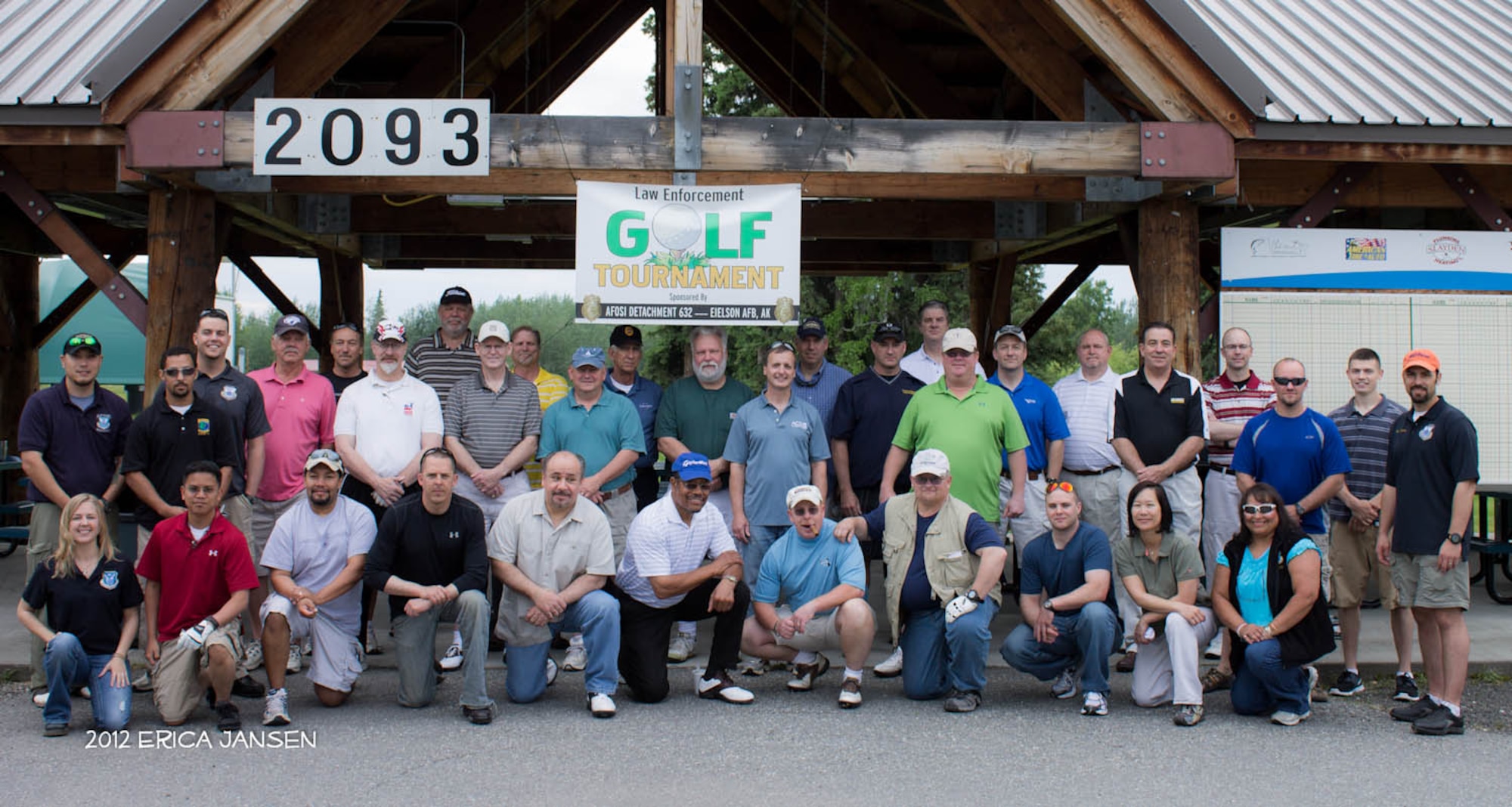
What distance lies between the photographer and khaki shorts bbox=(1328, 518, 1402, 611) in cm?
656

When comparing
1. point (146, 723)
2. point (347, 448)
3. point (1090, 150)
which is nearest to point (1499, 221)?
point (1090, 150)

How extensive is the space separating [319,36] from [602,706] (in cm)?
451

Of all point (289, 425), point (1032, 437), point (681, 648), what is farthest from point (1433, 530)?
point (289, 425)

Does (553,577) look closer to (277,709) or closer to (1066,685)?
(277,709)

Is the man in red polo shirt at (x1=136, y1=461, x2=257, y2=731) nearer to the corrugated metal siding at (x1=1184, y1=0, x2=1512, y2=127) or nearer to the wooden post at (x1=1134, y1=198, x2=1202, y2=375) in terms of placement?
the wooden post at (x1=1134, y1=198, x2=1202, y2=375)

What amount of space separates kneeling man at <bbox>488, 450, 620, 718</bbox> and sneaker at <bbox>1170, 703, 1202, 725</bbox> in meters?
2.64

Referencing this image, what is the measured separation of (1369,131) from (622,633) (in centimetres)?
524

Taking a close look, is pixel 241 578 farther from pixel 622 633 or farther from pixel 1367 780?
pixel 1367 780

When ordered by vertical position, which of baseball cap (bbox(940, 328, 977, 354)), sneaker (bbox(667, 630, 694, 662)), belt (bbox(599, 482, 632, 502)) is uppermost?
baseball cap (bbox(940, 328, 977, 354))

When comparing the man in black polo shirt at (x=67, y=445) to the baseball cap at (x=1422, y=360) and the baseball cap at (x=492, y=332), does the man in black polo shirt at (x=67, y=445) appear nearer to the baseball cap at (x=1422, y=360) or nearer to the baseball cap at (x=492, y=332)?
the baseball cap at (x=492, y=332)

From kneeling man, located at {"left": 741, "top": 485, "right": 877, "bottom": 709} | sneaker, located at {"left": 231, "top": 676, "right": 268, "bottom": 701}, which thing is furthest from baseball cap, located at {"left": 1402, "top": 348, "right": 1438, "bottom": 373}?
sneaker, located at {"left": 231, "top": 676, "right": 268, "bottom": 701}

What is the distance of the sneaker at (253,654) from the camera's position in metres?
6.19

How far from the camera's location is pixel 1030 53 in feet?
25.1

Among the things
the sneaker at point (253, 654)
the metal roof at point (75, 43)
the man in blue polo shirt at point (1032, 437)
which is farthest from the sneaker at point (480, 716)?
the metal roof at point (75, 43)
